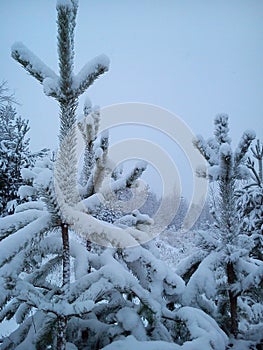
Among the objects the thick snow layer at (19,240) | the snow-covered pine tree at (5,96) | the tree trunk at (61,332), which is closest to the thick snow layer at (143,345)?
the tree trunk at (61,332)

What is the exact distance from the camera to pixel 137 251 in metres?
1.92

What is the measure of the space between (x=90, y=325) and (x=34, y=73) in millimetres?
1822

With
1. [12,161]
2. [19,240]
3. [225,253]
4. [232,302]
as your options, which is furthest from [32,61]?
[12,161]

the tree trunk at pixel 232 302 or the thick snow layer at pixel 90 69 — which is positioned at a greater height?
the thick snow layer at pixel 90 69

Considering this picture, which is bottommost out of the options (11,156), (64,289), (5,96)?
(64,289)

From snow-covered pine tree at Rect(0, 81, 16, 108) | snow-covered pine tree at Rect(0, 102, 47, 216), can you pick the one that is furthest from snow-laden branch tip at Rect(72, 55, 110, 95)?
snow-covered pine tree at Rect(0, 81, 16, 108)

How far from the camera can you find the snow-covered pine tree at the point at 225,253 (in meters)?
2.27

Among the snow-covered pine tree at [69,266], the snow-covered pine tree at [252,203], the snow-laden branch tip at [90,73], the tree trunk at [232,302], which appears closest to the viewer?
the snow-covered pine tree at [69,266]

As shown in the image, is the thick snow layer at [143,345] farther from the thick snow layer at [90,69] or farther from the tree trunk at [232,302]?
the thick snow layer at [90,69]

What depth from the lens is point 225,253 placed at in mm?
2461

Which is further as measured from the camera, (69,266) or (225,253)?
(225,253)

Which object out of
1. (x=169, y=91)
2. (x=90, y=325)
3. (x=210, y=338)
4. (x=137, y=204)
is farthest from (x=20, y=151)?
(x=169, y=91)

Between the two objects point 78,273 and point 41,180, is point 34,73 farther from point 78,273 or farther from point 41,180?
point 78,273

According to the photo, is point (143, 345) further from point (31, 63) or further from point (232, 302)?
point (31, 63)
